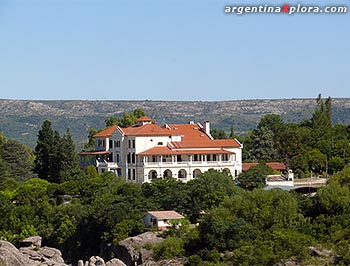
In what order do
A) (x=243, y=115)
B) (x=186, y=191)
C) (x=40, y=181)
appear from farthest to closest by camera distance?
(x=243, y=115) < (x=40, y=181) < (x=186, y=191)

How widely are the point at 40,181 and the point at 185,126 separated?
926cm

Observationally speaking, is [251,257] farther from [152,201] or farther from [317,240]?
[152,201]

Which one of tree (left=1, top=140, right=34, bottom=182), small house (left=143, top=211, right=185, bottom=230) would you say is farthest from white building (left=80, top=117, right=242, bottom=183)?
tree (left=1, top=140, right=34, bottom=182)

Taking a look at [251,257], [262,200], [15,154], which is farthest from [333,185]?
[15,154]

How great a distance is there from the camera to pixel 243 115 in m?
176

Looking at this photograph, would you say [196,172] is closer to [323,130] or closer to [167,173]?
[167,173]

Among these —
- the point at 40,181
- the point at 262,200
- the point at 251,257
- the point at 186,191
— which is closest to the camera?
the point at 251,257

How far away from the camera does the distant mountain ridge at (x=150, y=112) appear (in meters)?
167

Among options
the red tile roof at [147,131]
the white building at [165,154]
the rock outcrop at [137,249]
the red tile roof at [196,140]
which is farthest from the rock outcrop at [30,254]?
the red tile roof at [196,140]

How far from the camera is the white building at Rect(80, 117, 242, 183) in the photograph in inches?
1877

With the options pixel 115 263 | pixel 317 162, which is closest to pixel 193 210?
pixel 115 263

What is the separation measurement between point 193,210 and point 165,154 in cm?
750

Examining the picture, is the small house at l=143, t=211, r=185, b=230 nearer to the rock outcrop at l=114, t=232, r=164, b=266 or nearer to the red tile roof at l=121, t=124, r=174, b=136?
the rock outcrop at l=114, t=232, r=164, b=266

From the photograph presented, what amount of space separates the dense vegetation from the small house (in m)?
0.36
